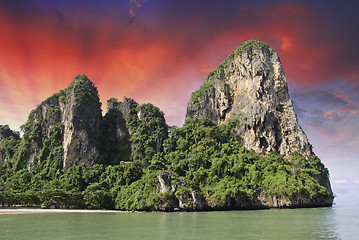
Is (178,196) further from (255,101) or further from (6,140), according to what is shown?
(6,140)

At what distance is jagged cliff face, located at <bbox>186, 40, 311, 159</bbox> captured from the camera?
54.9 metres

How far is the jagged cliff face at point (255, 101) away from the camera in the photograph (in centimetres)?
5488

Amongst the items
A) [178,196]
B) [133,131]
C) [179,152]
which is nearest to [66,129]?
[133,131]

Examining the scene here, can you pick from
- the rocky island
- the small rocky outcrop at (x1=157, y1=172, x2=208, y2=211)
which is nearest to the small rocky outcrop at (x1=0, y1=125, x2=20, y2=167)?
the rocky island

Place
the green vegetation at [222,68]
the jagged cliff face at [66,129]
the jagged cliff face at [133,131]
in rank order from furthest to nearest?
1. the green vegetation at [222,68]
2. the jagged cliff face at [133,131]
3. the jagged cliff face at [66,129]

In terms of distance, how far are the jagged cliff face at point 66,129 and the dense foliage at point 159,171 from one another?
1221mm

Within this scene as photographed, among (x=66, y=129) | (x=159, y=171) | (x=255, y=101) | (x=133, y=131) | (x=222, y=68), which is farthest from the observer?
(x=222, y=68)

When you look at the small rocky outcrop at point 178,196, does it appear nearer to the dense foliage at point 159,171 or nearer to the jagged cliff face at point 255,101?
the dense foliage at point 159,171

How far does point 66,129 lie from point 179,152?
24053 mm

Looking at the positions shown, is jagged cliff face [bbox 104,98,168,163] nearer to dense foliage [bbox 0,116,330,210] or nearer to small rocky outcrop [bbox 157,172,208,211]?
dense foliage [bbox 0,116,330,210]

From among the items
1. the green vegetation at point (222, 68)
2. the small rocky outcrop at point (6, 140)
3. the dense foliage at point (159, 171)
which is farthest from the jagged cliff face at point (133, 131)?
the small rocky outcrop at point (6, 140)

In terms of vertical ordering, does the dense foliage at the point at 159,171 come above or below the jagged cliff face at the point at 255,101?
below

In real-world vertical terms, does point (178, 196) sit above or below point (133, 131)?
below

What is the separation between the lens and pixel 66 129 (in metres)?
57.8
